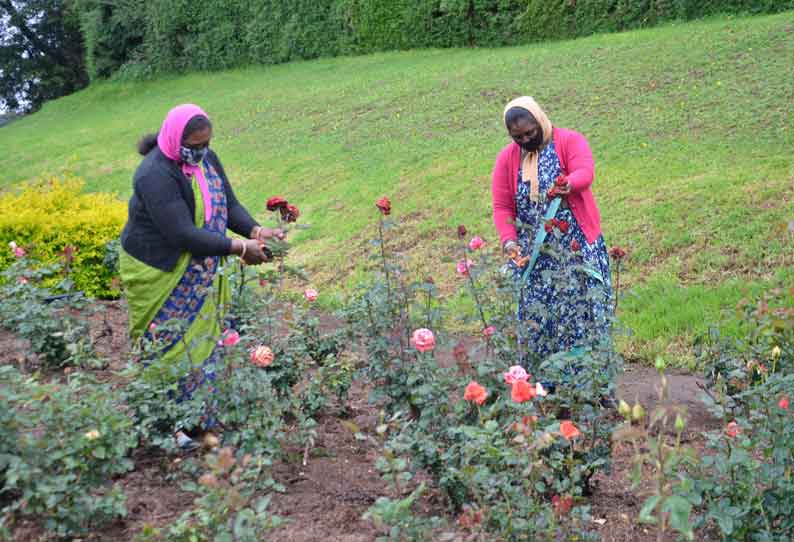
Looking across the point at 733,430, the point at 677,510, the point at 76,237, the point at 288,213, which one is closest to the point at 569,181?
the point at 288,213

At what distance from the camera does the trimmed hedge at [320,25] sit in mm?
16672

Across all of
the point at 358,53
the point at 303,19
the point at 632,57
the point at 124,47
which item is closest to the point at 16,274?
the point at 632,57

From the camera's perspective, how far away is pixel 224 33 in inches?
1064

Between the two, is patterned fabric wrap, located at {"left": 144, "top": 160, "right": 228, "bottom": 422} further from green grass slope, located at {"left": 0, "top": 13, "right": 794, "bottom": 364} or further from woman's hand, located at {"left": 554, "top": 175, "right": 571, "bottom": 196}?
woman's hand, located at {"left": 554, "top": 175, "right": 571, "bottom": 196}

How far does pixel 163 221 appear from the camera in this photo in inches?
149

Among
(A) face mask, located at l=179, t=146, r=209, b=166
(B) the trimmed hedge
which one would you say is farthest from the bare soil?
(B) the trimmed hedge

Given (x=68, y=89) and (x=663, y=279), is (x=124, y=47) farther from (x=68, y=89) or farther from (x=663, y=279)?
(x=663, y=279)

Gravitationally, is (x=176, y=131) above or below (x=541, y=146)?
above

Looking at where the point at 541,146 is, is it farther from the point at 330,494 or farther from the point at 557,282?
the point at 330,494

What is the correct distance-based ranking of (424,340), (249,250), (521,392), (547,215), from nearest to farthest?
(521,392) < (424,340) < (249,250) < (547,215)

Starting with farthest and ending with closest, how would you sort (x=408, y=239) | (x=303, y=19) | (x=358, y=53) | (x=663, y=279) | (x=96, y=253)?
(x=303, y=19) → (x=358, y=53) → (x=408, y=239) → (x=96, y=253) → (x=663, y=279)

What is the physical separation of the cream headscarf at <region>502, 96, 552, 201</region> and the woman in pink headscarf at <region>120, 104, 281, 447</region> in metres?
1.31

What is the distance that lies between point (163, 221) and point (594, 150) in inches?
273

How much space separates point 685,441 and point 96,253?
18.2 feet
